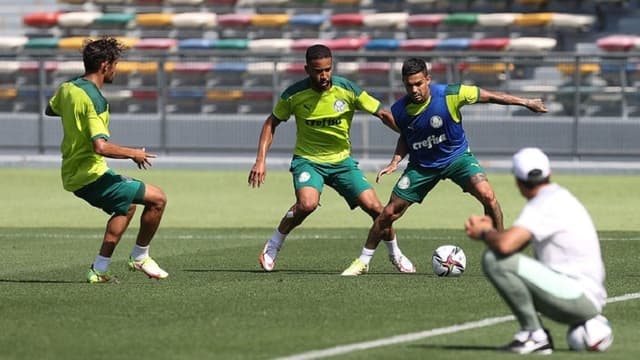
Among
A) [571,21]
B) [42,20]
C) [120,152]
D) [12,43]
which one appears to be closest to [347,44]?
[571,21]

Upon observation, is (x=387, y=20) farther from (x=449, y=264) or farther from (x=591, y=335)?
(x=591, y=335)

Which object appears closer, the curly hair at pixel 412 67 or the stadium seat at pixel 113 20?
the curly hair at pixel 412 67

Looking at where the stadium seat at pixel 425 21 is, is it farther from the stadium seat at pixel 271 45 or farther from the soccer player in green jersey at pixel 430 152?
the soccer player in green jersey at pixel 430 152

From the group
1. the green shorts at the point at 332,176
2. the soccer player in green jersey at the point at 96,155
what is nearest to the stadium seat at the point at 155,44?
the green shorts at the point at 332,176

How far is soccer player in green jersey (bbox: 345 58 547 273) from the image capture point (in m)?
14.6

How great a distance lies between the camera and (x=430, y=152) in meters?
14.7

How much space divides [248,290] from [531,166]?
438cm

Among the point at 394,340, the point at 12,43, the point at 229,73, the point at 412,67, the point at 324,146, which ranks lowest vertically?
the point at 12,43

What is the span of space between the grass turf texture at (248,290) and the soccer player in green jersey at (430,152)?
22.5 inches

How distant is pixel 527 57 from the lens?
98.3ft

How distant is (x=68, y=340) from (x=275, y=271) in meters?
4.93

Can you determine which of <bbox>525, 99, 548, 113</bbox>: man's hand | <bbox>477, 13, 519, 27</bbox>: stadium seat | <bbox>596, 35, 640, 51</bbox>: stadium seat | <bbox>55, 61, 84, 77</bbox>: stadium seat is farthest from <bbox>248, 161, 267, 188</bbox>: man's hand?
<bbox>477, 13, 519, 27</bbox>: stadium seat

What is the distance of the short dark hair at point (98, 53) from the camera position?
13.5 m

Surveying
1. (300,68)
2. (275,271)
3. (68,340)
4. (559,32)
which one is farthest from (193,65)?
(68,340)
